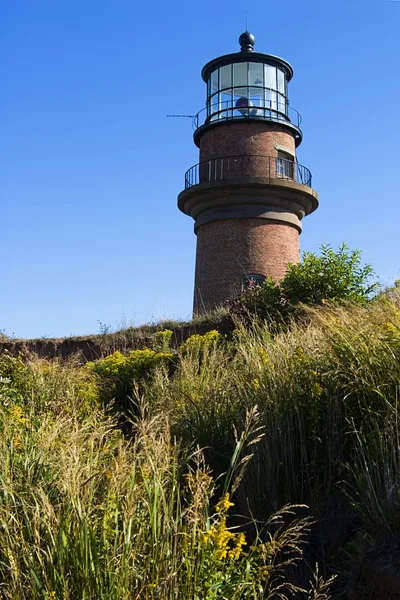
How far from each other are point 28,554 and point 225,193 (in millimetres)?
15826

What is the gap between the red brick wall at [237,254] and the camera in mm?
18422

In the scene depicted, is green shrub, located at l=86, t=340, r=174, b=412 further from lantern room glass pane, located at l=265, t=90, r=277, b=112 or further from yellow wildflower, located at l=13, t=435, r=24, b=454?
lantern room glass pane, located at l=265, t=90, r=277, b=112

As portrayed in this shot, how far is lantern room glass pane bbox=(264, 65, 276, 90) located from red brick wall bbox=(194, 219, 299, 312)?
3.98 metres

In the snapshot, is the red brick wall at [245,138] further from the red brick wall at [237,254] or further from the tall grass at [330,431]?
the tall grass at [330,431]

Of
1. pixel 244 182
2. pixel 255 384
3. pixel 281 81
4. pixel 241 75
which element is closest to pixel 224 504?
pixel 255 384

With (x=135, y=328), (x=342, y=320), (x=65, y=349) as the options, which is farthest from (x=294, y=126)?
(x=342, y=320)

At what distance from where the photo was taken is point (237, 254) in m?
18.5

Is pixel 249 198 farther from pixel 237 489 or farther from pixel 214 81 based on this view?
pixel 237 489

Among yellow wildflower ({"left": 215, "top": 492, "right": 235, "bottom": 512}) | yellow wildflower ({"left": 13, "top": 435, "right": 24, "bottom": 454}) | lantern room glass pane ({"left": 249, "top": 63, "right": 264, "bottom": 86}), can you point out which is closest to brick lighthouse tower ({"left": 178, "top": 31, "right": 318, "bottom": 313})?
lantern room glass pane ({"left": 249, "top": 63, "right": 264, "bottom": 86})

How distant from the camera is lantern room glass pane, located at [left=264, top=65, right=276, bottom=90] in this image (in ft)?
63.5

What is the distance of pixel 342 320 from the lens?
19.0ft

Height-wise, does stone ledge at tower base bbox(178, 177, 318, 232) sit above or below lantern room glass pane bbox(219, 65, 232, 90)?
below

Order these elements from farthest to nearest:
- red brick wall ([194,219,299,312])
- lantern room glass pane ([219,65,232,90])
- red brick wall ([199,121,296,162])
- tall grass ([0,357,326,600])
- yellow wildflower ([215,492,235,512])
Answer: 1. lantern room glass pane ([219,65,232,90])
2. red brick wall ([199,121,296,162])
3. red brick wall ([194,219,299,312])
4. yellow wildflower ([215,492,235,512])
5. tall grass ([0,357,326,600])

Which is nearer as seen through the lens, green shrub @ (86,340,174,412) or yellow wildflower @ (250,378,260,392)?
yellow wildflower @ (250,378,260,392)
